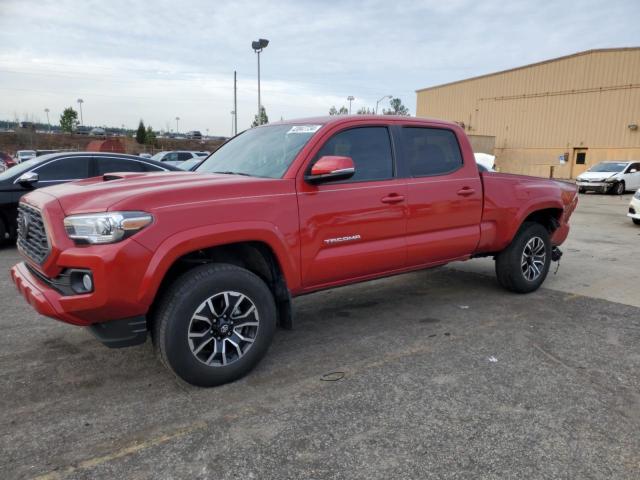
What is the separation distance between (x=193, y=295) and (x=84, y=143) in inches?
2577

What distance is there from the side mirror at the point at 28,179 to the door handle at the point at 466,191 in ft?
22.0

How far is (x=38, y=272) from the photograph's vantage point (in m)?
3.26

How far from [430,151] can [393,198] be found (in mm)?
810

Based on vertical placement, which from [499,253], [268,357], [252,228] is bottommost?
[268,357]

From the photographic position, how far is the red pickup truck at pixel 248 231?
2920 mm

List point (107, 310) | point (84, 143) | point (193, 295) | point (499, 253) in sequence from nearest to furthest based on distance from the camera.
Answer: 1. point (107, 310)
2. point (193, 295)
3. point (499, 253)
4. point (84, 143)

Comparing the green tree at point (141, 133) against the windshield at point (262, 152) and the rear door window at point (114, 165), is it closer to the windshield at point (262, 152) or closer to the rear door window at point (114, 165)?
the rear door window at point (114, 165)

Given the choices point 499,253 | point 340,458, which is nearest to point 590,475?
point 340,458

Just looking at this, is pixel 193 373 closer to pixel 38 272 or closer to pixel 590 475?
pixel 38 272

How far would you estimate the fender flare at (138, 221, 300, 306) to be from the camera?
296 cm

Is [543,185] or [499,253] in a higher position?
[543,185]

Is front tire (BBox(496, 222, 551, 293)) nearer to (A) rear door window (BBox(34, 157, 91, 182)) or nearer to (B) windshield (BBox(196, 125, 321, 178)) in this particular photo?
(B) windshield (BBox(196, 125, 321, 178))

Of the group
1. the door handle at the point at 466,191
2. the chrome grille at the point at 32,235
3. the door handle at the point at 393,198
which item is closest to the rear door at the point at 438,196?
the door handle at the point at 466,191

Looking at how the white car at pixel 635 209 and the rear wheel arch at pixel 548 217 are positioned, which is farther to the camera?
the white car at pixel 635 209
